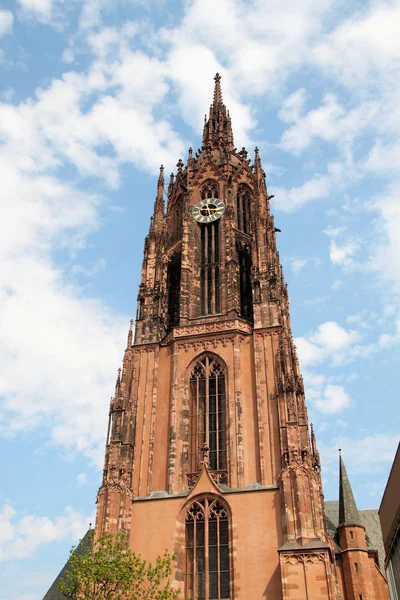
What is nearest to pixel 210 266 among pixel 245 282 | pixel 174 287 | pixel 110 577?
pixel 245 282

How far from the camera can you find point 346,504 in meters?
38.4

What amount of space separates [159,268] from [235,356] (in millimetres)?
7964

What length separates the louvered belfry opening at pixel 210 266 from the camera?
120ft

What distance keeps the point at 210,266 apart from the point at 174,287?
2.50 metres

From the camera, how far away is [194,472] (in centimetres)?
3055

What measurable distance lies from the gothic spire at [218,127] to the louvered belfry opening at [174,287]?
9387 millimetres

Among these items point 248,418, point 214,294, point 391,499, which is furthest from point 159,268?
point 391,499

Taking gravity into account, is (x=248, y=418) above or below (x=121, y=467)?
above

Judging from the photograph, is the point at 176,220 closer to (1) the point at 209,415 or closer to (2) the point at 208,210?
(2) the point at 208,210

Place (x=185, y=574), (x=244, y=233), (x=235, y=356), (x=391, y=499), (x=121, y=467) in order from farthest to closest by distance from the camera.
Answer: (x=244, y=233) → (x=235, y=356) → (x=121, y=467) → (x=185, y=574) → (x=391, y=499)

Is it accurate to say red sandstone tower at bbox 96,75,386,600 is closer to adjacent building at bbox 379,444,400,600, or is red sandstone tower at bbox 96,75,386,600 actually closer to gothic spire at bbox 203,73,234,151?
gothic spire at bbox 203,73,234,151

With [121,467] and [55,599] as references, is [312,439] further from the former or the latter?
[55,599]

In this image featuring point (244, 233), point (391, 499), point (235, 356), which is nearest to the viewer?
point (391, 499)

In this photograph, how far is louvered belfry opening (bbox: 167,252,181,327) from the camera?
37438 millimetres
